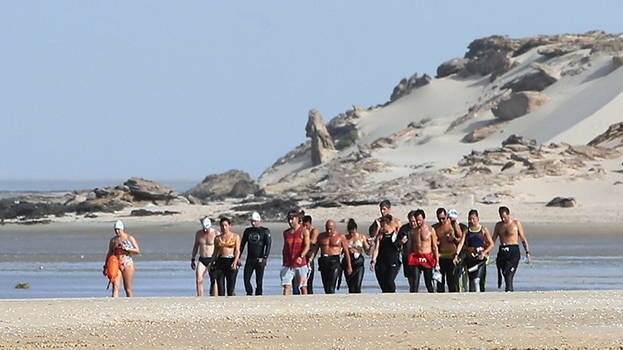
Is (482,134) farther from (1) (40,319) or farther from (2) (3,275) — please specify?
(1) (40,319)

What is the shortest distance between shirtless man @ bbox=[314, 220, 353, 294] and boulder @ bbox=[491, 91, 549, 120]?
4534 centimetres

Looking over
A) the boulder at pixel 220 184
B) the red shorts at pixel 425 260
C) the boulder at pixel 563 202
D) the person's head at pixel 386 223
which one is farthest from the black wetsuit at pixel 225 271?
the boulder at pixel 220 184

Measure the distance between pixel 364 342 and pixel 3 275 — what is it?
42.3 ft

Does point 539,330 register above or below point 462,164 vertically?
below

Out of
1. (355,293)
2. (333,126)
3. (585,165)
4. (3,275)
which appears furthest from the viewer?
(333,126)

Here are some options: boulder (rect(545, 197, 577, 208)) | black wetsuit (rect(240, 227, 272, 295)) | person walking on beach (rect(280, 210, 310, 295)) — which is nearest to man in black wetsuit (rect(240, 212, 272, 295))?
black wetsuit (rect(240, 227, 272, 295))

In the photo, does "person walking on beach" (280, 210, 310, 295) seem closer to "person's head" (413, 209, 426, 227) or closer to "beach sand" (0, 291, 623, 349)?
"beach sand" (0, 291, 623, 349)

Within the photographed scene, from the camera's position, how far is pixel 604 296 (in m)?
17.0

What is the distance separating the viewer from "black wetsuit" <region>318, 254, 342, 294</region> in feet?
59.7

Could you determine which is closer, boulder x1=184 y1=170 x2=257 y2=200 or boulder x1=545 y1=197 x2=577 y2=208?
boulder x1=545 y1=197 x2=577 y2=208

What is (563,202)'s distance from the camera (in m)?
41.3

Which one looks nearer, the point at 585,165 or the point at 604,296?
the point at 604,296

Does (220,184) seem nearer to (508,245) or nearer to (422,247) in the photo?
(508,245)

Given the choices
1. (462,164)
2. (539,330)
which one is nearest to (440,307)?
(539,330)
